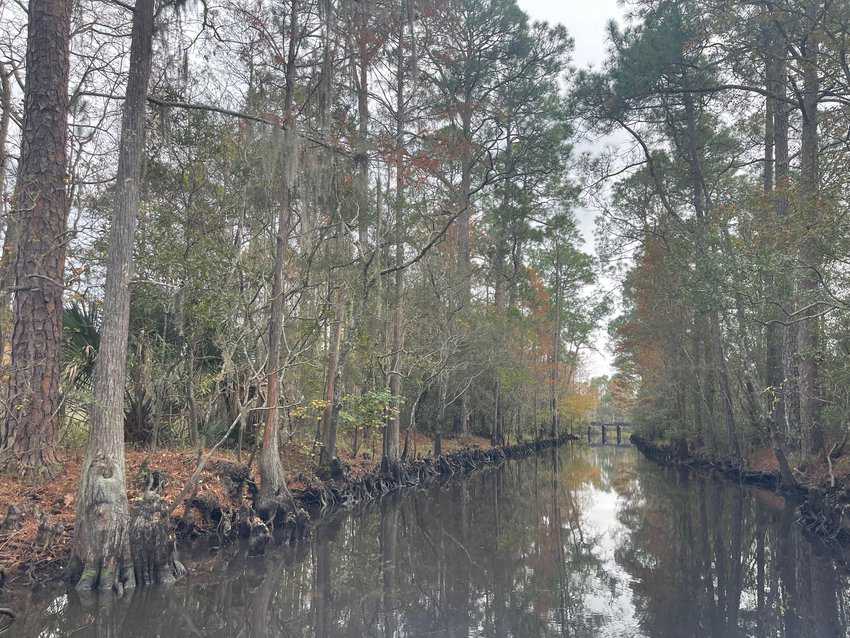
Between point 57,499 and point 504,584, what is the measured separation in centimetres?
479

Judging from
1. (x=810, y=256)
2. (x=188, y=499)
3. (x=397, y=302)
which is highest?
(x=810, y=256)

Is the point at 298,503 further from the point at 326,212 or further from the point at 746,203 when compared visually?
the point at 746,203

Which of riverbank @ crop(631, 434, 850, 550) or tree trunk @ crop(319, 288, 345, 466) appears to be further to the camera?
tree trunk @ crop(319, 288, 345, 466)

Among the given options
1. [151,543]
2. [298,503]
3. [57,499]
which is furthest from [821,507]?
[57,499]

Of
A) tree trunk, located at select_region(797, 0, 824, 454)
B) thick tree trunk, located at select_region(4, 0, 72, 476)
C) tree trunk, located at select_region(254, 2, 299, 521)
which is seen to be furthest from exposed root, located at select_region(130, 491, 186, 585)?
tree trunk, located at select_region(797, 0, 824, 454)

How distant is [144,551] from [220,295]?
158 inches

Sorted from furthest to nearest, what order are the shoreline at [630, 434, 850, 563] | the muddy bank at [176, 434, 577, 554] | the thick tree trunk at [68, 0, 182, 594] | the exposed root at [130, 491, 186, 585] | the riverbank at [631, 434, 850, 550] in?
the riverbank at [631, 434, 850, 550] → the shoreline at [630, 434, 850, 563] → the muddy bank at [176, 434, 577, 554] → the exposed root at [130, 491, 186, 585] → the thick tree trunk at [68, 0, 182, 594]

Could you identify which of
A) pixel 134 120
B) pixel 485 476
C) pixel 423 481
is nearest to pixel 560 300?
pixel 485 476

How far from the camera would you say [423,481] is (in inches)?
635

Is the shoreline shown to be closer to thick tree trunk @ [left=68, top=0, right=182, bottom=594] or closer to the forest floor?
thick tree trunk @ [left=68, top=0, right=182, bottom=594]

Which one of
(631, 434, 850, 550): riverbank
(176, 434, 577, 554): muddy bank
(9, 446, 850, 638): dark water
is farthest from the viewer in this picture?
(631, 434, 850, 550): riverbank

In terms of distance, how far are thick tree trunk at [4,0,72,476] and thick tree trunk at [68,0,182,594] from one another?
129cm

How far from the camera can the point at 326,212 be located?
395 inches

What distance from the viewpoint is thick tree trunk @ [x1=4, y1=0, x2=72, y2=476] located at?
6844 millimetres
